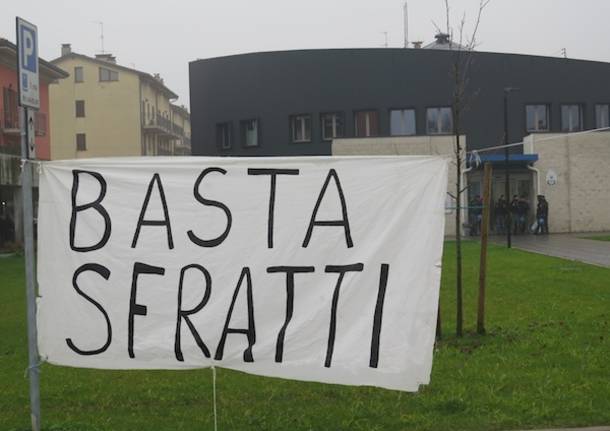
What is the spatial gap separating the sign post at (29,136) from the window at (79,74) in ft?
227

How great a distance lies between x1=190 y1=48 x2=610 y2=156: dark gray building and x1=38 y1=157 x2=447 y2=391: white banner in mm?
38487

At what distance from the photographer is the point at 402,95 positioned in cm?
4353

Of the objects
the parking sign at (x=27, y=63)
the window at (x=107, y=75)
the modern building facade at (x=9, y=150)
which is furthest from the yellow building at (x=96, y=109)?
the parking sign at (x=27, y=63)

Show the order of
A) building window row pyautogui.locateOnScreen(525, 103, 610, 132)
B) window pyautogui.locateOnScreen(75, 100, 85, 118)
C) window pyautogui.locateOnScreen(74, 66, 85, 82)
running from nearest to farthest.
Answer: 1. building window row pyautogui.locateOnScreen(525, 103, 610, 132)
2. window pyautogui.locateOnScreen(74, 66, 85, 82)
3. window pyautogui.locateOnScreen(75, 100, 85, 118)

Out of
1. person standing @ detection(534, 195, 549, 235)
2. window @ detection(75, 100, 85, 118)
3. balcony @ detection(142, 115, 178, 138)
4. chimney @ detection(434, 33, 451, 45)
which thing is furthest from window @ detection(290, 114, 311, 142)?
window @ detection(75, 100, 85, 118)

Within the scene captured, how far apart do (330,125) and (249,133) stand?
16.4 feet

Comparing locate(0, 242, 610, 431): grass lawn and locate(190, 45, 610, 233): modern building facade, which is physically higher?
locate(190, 45, 610, 233): modern building facade

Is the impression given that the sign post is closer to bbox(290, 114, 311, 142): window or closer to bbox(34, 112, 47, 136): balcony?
bbox(34, 112, 47, 136): balcony

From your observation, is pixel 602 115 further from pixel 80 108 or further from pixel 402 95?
pixel 80 108

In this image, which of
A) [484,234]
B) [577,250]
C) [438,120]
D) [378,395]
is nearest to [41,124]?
[438,120]

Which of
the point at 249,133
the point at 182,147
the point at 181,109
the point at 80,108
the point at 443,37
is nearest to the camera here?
the point at 443,37

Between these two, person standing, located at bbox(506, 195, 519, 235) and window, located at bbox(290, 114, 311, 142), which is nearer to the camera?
person standing, located at bbox(506, 195, 519, 235)

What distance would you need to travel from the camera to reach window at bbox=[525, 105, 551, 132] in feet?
143

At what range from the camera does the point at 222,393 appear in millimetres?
6859
